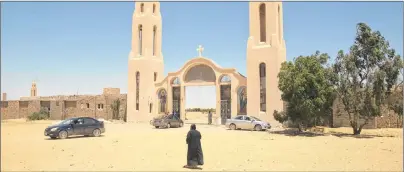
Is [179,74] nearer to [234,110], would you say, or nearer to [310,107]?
[234,110]

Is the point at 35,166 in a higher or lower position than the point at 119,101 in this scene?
lower

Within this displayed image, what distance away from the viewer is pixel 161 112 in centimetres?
3512

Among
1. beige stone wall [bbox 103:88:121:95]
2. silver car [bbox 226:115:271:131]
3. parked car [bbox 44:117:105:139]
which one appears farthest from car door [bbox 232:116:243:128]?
beige stone wall [bbox 103:88:121:95]

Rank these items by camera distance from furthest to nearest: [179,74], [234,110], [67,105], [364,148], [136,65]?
[67,105]
[136,65]
[179,74]
[234,110]
[364,148]

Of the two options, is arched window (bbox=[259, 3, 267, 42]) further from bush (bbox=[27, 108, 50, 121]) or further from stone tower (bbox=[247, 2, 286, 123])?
bush (bbox=[27, 108, 50, 121])

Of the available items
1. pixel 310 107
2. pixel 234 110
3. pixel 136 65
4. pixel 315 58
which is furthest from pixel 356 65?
pixel 136 65

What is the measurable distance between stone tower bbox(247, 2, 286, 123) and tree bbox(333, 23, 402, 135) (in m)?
6.67

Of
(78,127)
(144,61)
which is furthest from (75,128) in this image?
(144,61)

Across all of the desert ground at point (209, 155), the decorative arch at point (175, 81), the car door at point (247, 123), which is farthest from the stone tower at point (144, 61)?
the desert ground at point (209, 155)

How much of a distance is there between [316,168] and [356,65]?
1313 centimetres

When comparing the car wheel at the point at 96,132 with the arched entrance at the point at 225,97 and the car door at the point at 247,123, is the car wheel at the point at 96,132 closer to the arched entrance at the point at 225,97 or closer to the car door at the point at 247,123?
the car door at the point at 247,123

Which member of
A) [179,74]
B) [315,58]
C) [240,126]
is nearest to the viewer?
[315,58]

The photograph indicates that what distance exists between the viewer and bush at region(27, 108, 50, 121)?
37800 millimetres

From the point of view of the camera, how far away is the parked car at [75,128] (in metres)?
18.4
